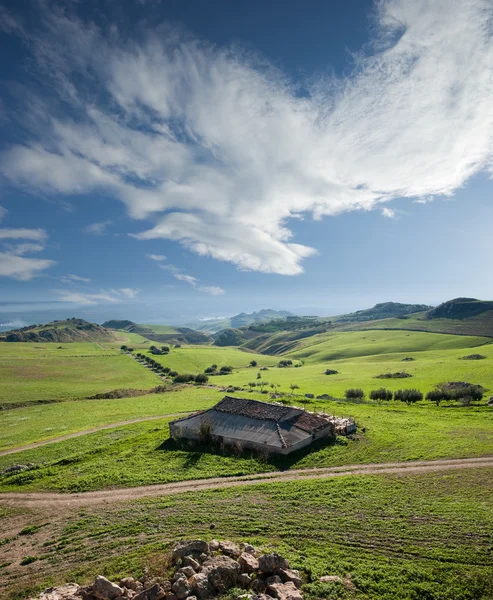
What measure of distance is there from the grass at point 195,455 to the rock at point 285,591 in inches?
766

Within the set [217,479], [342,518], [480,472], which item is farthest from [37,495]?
[480,472]

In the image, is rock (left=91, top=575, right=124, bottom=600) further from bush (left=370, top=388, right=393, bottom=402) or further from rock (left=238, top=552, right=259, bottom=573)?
bush (left=370, top=388, right=393, bottom=402)

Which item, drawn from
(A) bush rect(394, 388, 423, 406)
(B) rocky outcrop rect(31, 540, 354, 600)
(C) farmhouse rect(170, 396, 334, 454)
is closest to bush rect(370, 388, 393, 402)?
(A) bush rect(394, 388, 423, 406)

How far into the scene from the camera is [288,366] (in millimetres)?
163625

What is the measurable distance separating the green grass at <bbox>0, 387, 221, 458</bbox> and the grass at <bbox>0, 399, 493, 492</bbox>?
11073 millimetres

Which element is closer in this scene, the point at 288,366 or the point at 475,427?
the point at 475,427

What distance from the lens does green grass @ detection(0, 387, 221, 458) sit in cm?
6009

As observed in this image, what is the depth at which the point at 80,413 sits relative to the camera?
75812 millimetres

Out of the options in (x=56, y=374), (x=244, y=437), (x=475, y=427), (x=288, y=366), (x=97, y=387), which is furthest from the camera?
(x=288, y=366)

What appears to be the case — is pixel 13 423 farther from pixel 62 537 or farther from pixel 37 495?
pixel 62 537

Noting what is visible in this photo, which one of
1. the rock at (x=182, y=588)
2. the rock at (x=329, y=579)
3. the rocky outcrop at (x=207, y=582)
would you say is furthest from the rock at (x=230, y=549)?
the rock at (x=329, y=579)

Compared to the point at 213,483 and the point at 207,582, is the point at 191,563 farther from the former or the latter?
the point at 213,483

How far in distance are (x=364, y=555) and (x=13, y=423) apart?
7394 cm

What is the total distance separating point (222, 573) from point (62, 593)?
7.53m
